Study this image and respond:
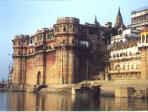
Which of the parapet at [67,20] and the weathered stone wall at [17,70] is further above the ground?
the parapet at [67,20]

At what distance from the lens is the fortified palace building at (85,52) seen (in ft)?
200

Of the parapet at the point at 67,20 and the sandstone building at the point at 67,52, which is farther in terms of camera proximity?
the parapet at the point at 67,20

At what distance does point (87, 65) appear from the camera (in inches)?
2616

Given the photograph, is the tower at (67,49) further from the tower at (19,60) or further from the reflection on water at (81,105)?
the tower at (19,60)

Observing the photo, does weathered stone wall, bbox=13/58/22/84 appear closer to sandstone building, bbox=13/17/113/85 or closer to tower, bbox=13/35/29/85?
tower, bbox=13/35/29/85

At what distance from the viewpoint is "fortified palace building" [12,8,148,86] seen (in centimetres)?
6084

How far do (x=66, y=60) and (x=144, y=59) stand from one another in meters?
20.8

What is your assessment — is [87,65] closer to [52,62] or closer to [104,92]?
[52,62]

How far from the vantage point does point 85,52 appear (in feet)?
231

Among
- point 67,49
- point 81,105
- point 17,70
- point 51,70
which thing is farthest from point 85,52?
point 81,105

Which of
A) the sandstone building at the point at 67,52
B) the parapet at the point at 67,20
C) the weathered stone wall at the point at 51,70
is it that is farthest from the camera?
the weathered stone wall at the point at 51,70

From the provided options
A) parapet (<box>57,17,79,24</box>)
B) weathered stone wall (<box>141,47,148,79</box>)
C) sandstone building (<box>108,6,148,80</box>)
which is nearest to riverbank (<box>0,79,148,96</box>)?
weathered stone wall (<box>141,47,148,79</box>)

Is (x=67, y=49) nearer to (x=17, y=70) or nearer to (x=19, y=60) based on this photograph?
(x=17, y=70)

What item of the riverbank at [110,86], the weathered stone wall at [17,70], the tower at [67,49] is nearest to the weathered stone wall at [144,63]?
the riverbank at [110,86]
